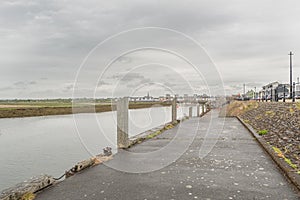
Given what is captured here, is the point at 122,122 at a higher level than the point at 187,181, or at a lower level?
higher

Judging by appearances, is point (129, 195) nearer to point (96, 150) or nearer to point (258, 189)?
point (258, 189)

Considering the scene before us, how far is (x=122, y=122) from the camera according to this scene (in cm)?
757

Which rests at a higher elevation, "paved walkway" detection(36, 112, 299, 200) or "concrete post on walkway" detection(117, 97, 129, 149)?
"concrete post on walkway" detection(117, 97, 129, 149)

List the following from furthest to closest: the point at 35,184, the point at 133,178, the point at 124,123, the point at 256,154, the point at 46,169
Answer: the point at 46,169
the point at 124,123
the point at 256,154
the point at 133,178
the point at 35,184

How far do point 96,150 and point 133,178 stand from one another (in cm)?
667

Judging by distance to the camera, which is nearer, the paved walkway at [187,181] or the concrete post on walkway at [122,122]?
the paved walkway at [187,181]

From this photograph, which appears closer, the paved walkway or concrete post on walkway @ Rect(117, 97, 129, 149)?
the paved walkway

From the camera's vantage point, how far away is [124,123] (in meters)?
7.61

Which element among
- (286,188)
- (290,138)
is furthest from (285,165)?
(290,138)

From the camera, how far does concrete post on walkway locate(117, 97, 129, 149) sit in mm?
7539

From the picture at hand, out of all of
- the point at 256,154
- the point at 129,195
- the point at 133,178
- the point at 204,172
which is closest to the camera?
the point at 129,195

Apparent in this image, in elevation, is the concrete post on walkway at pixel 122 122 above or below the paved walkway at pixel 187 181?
above

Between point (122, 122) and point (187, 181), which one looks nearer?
point (187, 181)

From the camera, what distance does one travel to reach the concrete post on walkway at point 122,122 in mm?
7539
